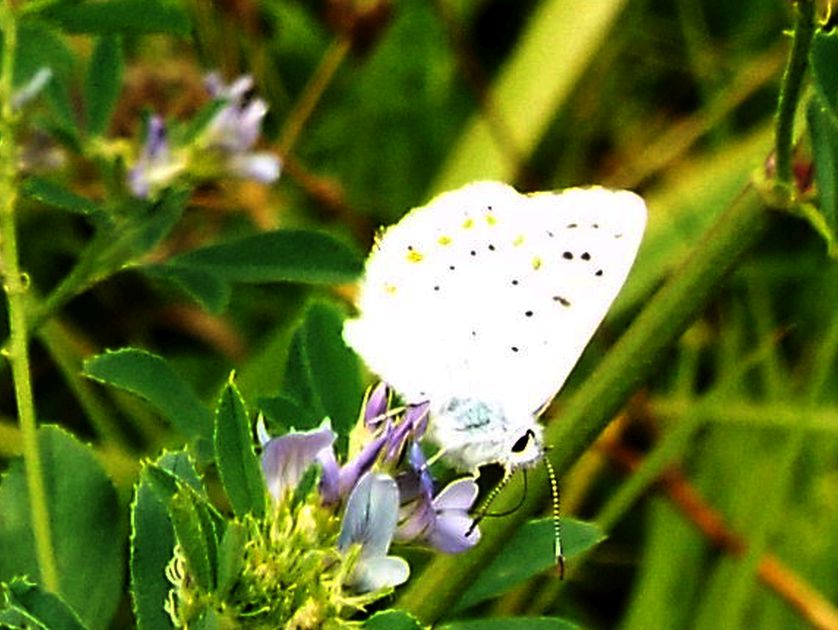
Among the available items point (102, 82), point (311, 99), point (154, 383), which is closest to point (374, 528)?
point (154, 383)

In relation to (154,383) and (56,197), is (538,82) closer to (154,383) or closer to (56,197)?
(56,197)

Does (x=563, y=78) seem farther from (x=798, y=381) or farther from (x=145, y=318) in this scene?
(x=145, y=318)

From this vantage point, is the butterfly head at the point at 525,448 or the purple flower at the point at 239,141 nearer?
the butterfly head at the point at 525,448

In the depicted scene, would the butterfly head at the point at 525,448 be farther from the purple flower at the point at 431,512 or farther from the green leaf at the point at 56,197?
the green leaf at the point at 56,197

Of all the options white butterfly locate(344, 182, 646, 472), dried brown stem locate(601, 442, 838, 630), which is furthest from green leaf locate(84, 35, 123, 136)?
dried brown stem locate(601, 442, 838, 630)

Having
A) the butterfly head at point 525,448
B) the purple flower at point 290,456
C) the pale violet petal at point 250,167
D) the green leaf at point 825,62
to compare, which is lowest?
the butterfly head at point 525,448

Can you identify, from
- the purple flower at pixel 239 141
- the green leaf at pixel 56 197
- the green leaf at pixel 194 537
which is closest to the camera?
the green leaf at pixel 194 537

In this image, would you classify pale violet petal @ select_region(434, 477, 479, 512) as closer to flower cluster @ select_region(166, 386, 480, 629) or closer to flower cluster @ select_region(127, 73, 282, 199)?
flower cluster @ select_region(166, 386, 480, 629)

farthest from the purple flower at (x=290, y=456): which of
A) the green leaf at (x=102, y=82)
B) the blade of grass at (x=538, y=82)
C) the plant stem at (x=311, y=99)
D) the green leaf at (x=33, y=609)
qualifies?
the blade of grass at (x=538, y=82)
